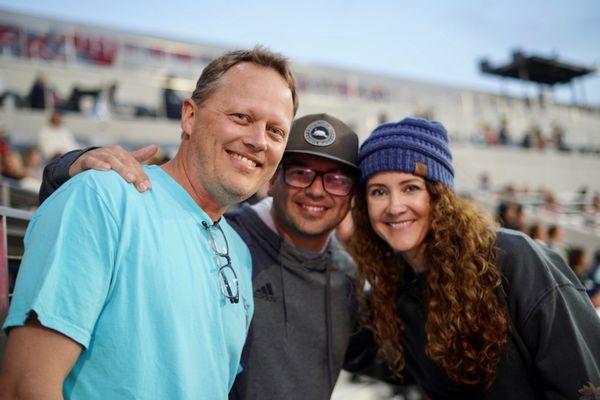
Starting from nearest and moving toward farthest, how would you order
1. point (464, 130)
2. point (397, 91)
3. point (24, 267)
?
point (24, 267), point (464, 130), point (397, 91)

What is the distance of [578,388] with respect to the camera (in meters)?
1.85

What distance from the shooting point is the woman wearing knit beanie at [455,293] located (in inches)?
76.1

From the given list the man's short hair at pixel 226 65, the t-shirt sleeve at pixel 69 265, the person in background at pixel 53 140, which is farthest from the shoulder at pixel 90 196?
the person in background at pixel 53 140

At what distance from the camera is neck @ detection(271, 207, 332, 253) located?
2.59 metres

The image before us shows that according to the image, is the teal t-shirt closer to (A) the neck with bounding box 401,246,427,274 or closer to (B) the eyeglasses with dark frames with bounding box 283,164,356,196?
(B) the eyeglasses with dark frames with bounding box 283,164,356,196

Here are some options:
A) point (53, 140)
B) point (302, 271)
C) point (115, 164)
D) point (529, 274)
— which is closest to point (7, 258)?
point (115, 164)

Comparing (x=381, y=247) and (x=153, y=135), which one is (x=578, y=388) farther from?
(x=153, y=135)

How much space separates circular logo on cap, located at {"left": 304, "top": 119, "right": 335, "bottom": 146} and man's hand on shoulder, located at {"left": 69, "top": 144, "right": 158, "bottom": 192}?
4.02 feet

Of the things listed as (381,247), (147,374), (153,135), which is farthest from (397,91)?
(147,374)

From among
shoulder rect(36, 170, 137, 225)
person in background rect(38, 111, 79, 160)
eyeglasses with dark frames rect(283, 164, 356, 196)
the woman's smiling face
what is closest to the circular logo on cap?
eyeglasses with dark frames rect(283, 164, 356, 196)

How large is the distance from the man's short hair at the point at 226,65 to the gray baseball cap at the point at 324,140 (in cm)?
67

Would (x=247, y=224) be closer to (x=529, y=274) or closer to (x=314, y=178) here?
(x=314, y=178)

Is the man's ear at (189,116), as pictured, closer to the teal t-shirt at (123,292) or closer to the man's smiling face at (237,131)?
the man's smiling face at (237,131)

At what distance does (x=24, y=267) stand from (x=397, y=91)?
2584cm
